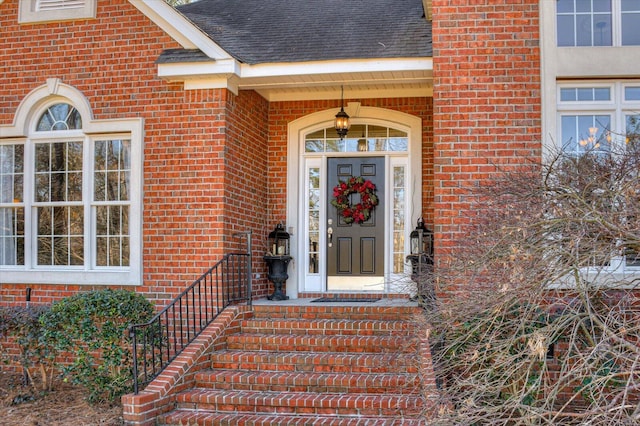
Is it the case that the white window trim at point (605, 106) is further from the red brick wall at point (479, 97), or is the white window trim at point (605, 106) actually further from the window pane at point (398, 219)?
the window pane at point (398, 219)

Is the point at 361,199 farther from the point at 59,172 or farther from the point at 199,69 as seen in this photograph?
the point at 59,172

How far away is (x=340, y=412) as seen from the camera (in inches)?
252

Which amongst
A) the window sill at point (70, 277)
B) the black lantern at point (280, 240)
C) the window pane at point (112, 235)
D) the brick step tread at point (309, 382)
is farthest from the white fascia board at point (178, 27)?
the brick step tread at point (309, 382)

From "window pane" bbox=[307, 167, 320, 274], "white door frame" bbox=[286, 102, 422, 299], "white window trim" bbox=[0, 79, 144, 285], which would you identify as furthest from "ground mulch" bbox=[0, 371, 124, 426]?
"window pane" bbox=[307, 167, 320, 274]

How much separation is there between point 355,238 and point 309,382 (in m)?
3.50

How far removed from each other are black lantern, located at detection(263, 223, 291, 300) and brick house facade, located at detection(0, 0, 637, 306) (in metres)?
0.17

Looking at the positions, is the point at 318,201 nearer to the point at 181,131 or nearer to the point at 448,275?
the point at 181,131

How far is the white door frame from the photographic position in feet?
31.8

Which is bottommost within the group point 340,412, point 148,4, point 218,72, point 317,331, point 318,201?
point 340,412

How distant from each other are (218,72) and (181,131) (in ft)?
3.06

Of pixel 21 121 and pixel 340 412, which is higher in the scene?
pixel 21 121

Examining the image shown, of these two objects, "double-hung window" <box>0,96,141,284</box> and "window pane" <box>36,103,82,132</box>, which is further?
"window pane" <box>36,103,82,132</box>

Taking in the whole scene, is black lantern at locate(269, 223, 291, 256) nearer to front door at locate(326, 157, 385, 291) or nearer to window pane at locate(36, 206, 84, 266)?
front door at locate(326, 157, 385, 291)

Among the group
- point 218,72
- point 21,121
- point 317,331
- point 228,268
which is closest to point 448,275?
point 317,331
